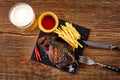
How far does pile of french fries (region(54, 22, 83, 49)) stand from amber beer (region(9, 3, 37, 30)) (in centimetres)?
11

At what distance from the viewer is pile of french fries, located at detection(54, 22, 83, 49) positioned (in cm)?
146

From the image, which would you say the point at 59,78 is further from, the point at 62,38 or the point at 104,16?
the point at 104,16

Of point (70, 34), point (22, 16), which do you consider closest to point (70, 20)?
point (70, 34)

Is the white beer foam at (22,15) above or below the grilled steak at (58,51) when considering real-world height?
above

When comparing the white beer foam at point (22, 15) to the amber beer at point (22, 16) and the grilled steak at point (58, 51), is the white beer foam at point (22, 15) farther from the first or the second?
the grilled steak at point (58, 51)

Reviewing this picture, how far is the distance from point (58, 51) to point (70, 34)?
3.4 inches

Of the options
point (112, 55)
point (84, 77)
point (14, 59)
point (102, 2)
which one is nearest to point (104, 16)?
point (102, 2)

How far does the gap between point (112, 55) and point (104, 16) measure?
0.16 metres

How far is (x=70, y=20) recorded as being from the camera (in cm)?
150

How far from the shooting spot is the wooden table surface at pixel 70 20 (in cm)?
147

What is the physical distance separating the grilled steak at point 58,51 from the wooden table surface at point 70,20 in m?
0.04

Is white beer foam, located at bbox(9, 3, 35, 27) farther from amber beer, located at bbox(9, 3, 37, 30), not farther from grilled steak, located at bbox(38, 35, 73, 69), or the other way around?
grilled steak, located at bbox(38, 35, 73, 69)

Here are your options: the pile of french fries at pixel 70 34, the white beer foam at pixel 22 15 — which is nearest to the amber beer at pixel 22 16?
the white beer foam at pixel 22 15

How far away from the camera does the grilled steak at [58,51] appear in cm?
148
